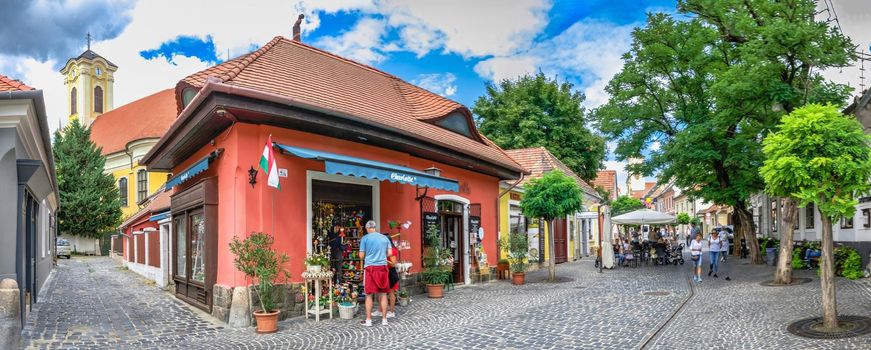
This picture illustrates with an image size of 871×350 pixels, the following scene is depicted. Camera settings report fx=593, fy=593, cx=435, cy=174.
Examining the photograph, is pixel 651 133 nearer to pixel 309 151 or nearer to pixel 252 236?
pixel 309 151

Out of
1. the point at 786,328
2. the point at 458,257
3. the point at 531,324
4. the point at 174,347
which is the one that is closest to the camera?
the point at 174,347

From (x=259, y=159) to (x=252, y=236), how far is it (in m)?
1.32

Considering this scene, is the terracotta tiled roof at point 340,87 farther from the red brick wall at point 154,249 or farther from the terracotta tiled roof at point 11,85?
the red brick wall at point 154,249

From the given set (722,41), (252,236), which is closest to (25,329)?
(252,236)

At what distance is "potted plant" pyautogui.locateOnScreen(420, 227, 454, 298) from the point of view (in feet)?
39.3

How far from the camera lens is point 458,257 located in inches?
586

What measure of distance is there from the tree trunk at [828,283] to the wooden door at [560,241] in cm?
1500

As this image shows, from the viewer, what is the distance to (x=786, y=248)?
13484 millimetres

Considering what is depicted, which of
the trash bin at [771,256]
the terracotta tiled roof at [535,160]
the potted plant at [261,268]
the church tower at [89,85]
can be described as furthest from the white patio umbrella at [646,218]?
the church tower at [89,85]

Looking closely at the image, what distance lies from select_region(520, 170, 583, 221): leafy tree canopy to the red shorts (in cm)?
717

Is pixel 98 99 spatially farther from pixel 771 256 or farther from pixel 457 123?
pixel 771 256

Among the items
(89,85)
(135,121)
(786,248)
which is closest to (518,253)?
(786,248)

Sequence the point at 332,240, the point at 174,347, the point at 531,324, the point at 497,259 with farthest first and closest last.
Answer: the point at 497,259 → the point at 332,240 → the point at 531,324 → the point at 174,347

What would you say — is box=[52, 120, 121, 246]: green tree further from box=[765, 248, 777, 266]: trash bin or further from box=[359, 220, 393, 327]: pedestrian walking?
box=[765, 248, 777, 266]: trash bin
